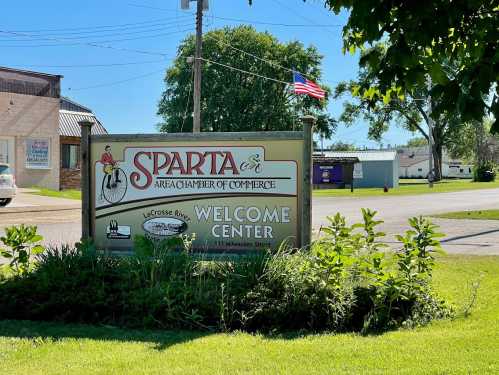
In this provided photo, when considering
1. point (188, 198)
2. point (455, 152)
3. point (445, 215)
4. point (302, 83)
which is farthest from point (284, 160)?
point (455, 152)

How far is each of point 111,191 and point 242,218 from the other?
1723 mm

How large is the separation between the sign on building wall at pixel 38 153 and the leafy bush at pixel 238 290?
84.8 feet

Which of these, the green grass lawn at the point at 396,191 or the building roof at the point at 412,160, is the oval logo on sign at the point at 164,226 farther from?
the building roof at the point at 412,160

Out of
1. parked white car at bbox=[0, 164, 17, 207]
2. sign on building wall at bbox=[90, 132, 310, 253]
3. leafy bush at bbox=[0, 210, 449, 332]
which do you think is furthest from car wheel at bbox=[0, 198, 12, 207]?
leafy bush at bbox=[0, 210, 449, 332]

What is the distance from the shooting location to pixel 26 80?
30.8 meters

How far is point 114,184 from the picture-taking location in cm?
780

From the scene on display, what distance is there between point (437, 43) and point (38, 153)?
3018 centimetres

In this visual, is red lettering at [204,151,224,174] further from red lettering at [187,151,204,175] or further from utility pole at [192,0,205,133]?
utility pole at [192,0,205,133]

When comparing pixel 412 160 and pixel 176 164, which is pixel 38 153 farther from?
pixel 412 160

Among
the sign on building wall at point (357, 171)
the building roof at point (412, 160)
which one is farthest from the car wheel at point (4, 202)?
the building roof at point (412, 160)

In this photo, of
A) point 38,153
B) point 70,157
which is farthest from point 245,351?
point 70,157

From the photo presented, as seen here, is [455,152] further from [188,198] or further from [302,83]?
[188,198]

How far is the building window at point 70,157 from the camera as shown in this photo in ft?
113

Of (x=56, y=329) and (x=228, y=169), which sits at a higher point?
(x=228, y=169)
